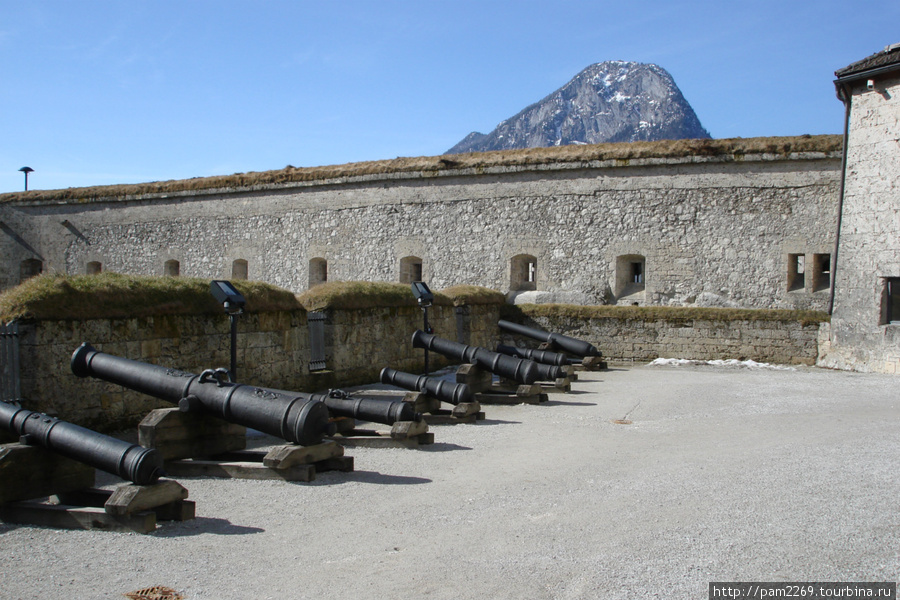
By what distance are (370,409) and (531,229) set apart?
1091cm

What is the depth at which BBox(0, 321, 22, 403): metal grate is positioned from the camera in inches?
231

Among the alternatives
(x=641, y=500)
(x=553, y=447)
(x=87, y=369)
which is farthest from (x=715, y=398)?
(x=87, y=369)

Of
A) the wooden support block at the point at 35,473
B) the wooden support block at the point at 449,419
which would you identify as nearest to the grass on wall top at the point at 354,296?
the wooden support block at the point at 449,419

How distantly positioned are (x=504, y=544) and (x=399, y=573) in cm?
66

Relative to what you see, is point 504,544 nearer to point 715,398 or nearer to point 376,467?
point 376,467

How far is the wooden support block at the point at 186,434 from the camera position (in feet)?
16.8

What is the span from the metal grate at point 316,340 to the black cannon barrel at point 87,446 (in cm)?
540

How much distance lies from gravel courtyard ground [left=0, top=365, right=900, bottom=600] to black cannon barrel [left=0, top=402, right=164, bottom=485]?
1.09ft

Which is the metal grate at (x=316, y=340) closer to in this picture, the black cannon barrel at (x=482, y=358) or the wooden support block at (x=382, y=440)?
the black cannon barrel at (x=482, y=358)

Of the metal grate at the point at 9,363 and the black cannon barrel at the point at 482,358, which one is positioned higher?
the metal grate at the point at 9,363

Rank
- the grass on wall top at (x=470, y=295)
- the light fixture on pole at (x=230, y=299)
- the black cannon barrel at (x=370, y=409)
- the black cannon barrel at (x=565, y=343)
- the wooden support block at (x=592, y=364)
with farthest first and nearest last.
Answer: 1. the grass on wall top at (x=470, y=295)
2. the black cannon barrel at (x=565, y=343)
3. the wooden support block at (x=592, y=364)
4. the light fixture on pole at (x=230, y=299)
5. the black cannon barrel at (x=370, y=409)

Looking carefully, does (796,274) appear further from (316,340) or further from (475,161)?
(316,340)

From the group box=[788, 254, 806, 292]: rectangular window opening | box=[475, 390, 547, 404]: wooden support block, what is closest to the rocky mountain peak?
box=[788, 254, 806, 292]: rectangular window opening

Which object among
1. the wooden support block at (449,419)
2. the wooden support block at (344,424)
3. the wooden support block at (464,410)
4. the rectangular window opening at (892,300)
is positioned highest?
the rectangular window opening at (892,300)
